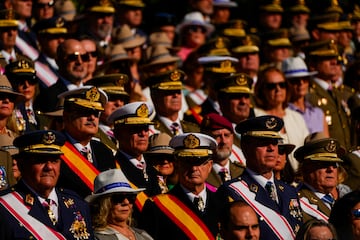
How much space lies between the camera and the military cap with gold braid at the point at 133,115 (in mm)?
16750

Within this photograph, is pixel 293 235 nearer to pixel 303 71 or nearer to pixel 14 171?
pixel 14 171

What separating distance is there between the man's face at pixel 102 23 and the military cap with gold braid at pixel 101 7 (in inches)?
2.3

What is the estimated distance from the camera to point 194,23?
2416 centimetres

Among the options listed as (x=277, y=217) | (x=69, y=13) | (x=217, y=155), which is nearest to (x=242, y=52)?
(x=69, y=13)

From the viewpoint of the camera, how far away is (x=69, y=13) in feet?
76.3

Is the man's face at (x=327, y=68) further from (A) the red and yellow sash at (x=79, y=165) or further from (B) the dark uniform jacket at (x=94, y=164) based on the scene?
(A) the red and yellow sash at (x=79, y=165)

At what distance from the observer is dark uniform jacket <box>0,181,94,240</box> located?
14.3 m

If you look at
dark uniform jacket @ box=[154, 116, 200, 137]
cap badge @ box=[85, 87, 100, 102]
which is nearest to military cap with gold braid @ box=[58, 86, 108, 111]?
cap badge @ box=[85, 87, 100, 102]

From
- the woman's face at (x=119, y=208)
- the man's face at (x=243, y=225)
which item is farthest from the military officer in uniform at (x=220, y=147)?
the man's face at (x=243, y=225)

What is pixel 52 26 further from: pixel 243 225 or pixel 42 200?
pixel 243 225

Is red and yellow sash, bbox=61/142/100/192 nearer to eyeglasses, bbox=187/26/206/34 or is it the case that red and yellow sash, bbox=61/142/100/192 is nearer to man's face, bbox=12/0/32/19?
man's face, bbox=12/0/32/19

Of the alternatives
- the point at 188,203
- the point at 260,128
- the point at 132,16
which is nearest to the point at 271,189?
the point at 260,128

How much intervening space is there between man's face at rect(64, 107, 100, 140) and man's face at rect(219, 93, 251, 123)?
291 cm

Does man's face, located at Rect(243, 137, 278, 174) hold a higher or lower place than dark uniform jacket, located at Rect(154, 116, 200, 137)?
higher
